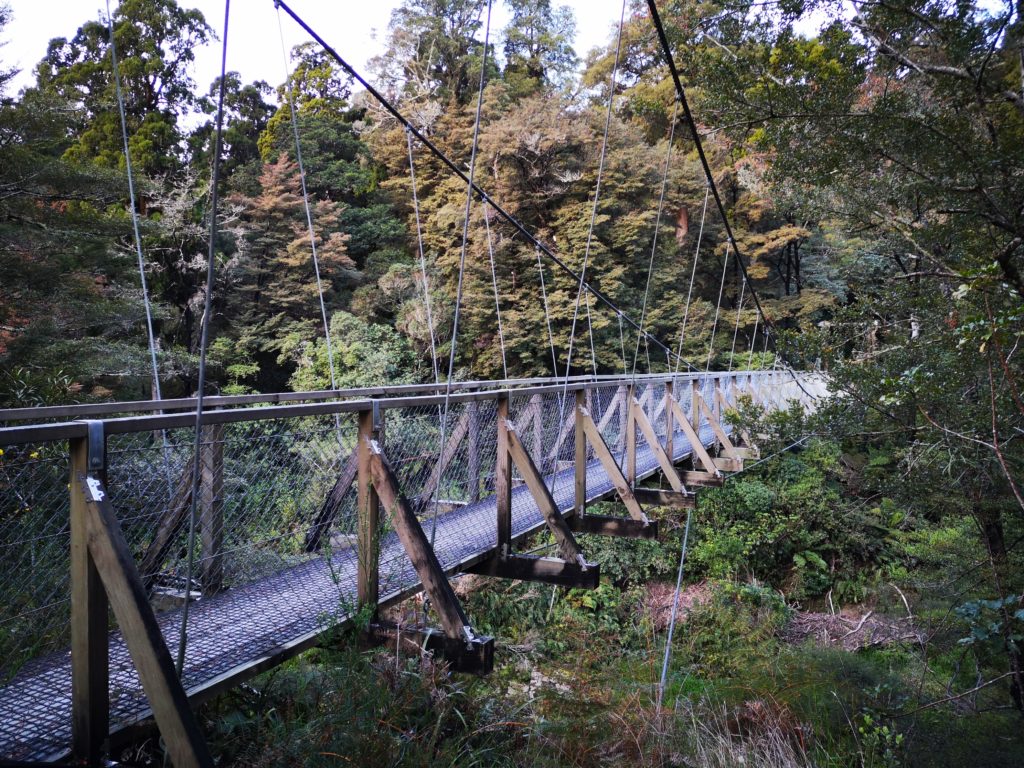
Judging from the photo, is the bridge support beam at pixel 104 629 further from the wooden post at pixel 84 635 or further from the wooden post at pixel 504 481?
the wooden post at pixel 504 481

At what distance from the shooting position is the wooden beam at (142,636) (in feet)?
4.24

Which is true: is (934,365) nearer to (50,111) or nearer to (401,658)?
(401,658)

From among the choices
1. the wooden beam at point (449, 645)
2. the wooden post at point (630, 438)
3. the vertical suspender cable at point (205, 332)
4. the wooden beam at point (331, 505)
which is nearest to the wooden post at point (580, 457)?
the wooden post at point (630, 438)

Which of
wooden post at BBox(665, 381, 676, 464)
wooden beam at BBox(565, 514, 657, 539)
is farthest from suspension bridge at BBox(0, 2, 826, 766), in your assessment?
wooden post at BBox(665, 381, 676, 464)

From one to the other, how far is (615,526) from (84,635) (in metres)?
2.96

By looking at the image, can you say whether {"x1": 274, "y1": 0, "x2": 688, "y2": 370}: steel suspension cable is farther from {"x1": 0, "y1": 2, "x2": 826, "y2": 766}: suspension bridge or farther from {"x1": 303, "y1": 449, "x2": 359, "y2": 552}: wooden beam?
{"x1": 303, "y1": 449, "x2": 359, "y2": 552}: wooden beam

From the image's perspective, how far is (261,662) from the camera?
5.52 feet

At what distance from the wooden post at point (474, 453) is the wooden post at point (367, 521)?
0.88m

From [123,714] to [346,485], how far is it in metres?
0.94

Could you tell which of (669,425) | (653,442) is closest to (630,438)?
(653,442)

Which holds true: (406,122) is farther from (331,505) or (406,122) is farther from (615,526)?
(615,526)

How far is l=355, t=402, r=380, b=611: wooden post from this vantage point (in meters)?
2.04

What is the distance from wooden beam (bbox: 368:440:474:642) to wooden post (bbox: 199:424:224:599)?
0.40 metres

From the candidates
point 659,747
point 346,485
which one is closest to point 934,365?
point 659,747
